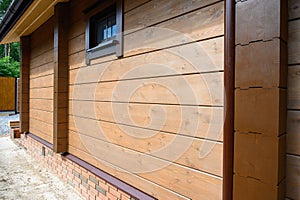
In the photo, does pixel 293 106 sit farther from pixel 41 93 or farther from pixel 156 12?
pixel 41 93

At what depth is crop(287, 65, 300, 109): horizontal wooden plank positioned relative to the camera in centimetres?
92

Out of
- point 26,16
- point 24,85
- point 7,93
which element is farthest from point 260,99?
point 7,93

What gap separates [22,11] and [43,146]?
2.24m

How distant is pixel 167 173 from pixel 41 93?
137 inches

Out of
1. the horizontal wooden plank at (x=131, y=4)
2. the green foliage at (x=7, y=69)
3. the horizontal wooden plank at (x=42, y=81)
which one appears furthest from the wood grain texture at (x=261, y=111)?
the green foliage at (x=7, y=69)

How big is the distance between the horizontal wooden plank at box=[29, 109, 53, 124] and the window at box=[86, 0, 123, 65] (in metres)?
1.69

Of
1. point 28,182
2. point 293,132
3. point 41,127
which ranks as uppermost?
point 293,132

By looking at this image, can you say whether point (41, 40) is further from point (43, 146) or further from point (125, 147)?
point (125, 147)

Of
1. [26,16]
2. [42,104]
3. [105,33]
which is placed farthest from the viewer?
[42,104]

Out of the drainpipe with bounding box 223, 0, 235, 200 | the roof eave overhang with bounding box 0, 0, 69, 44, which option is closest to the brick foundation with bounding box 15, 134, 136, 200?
the drainpipe with bounding box 223, 0, 235, 200

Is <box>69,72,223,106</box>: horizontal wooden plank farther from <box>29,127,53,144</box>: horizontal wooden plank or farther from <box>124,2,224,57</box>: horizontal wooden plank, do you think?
<box>29,127,53,144</box>: horizontal wooden plank

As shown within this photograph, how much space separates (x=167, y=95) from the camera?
1.55 metres

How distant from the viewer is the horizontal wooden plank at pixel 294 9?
917mm

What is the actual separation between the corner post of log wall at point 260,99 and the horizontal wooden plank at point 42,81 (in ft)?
11.0
